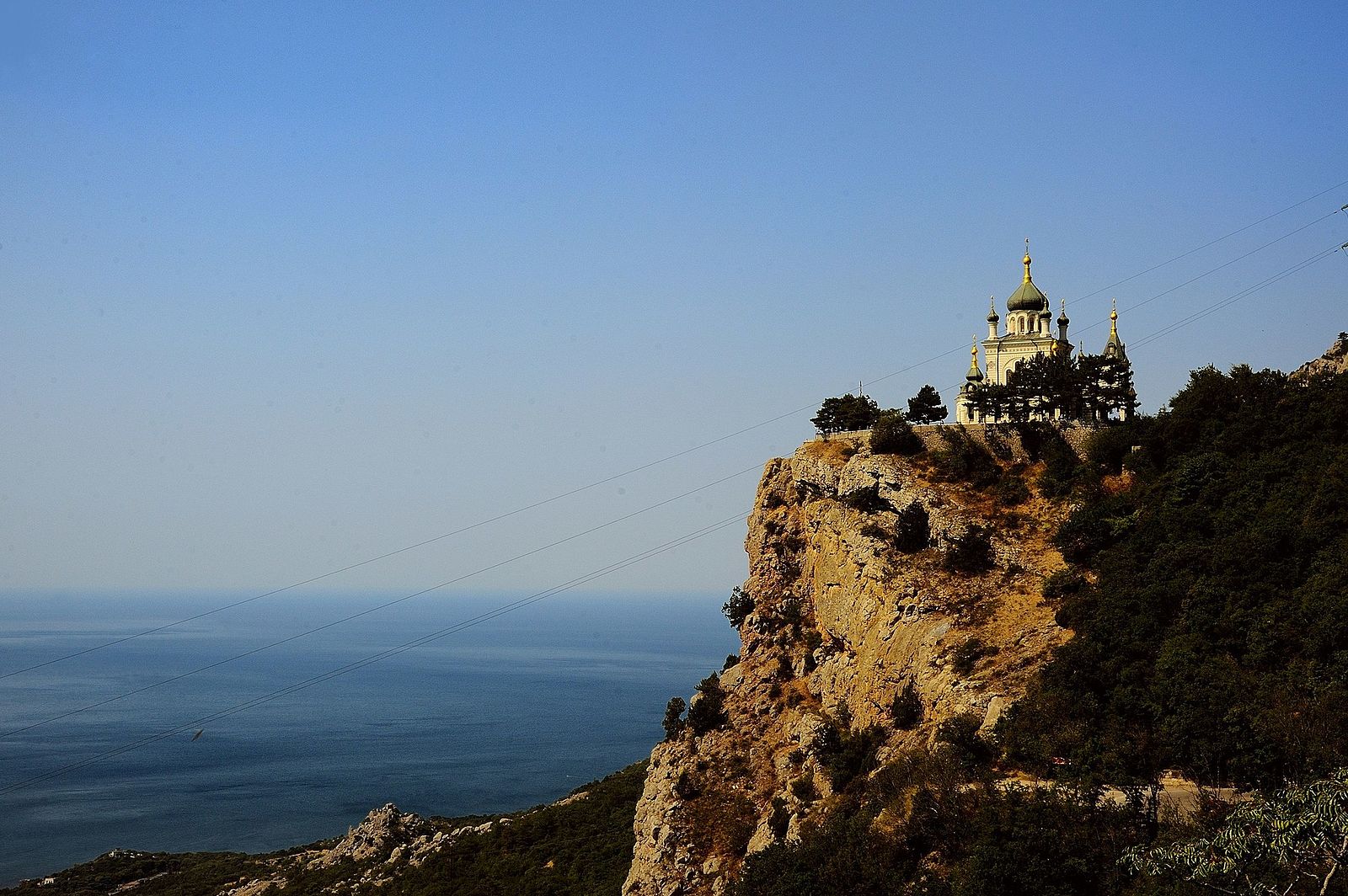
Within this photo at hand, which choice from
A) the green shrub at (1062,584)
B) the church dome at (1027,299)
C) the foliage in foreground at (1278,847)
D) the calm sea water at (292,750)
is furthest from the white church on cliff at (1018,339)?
the calm sea water at (292,750)

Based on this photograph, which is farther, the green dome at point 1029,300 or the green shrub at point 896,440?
the green dome at point 1029,300

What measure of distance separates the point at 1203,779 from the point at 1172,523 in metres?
10.2

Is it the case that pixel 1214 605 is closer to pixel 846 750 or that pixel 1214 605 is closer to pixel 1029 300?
pixel 846 750

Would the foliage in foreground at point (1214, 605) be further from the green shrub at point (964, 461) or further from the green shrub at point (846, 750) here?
the green shrub at point (846, 750)

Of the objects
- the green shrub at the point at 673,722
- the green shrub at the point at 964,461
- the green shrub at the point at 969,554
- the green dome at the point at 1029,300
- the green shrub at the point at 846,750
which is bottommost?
the green shrub at the point at 846,750

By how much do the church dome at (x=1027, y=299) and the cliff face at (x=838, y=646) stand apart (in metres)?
11.5

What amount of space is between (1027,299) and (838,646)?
Answer: 1868 cm

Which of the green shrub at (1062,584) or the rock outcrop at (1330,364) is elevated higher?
the rock outcrop at (1330,364)

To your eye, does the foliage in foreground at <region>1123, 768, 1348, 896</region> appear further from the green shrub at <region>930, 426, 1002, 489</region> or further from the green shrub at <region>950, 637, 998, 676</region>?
the green shrub at <region>930, 426, 1002, 489</region>

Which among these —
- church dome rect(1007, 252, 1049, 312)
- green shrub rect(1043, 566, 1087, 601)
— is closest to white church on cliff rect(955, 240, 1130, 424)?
church dome rect(1007, 252, 1049, 312)

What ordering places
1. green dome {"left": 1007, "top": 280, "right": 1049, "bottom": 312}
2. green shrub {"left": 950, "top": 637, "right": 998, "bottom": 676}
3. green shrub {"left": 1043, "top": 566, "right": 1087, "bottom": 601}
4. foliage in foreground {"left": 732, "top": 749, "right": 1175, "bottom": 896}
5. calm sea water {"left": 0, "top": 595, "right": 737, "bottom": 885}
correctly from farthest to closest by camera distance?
calm sea water {"left": 0, "top": 595, "right": 737, "bottom": 885}
green dome {"left": 1007, "top": 280, "right": 1049, "bottom": 312}
green shrub {"left": 1043, "top": 566, "right": 1087, "bottom": 601}
green shrub {"left": 950, "top": 637, "right": 998, "bottom": 676}
foliage in foreground {"left": 732, "top": 749, "right": 1175, "bottom": 896}

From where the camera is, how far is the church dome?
47.1 meters

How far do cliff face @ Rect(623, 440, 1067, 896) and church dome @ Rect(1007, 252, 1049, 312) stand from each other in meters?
11.5

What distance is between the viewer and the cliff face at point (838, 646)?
105 feet
